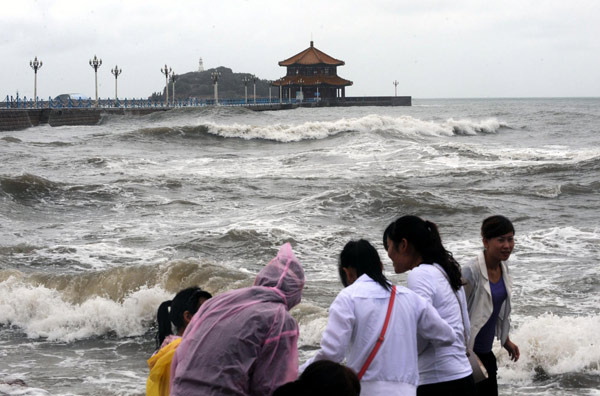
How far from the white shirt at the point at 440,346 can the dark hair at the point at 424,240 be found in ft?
0.14

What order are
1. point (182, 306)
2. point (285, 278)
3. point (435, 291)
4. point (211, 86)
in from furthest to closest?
point (211, 86) → point (435, 291) → point (182, 306) → point (285, 278)

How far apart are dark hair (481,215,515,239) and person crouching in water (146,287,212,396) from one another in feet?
4.68

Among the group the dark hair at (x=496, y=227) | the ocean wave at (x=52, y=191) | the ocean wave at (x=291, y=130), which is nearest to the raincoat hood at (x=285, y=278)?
the dark hair at (x=496, y=227)

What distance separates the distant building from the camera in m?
93.6

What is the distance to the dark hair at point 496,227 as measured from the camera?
367 centimetres

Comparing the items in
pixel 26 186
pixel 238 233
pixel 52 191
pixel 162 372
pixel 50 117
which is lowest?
pixel 238 233

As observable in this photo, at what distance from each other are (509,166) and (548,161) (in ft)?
7.58

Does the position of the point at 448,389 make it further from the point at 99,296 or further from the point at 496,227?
the point at 99,296

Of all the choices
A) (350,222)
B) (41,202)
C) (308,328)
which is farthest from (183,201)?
(308,328)

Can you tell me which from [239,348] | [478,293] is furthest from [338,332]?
[478,293]

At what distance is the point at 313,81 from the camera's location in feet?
308

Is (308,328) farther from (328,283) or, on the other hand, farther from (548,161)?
(548,161)

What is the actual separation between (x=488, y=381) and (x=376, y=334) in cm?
113

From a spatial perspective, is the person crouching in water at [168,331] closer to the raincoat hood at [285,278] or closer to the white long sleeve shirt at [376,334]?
the raincoat hood at [285,278]
